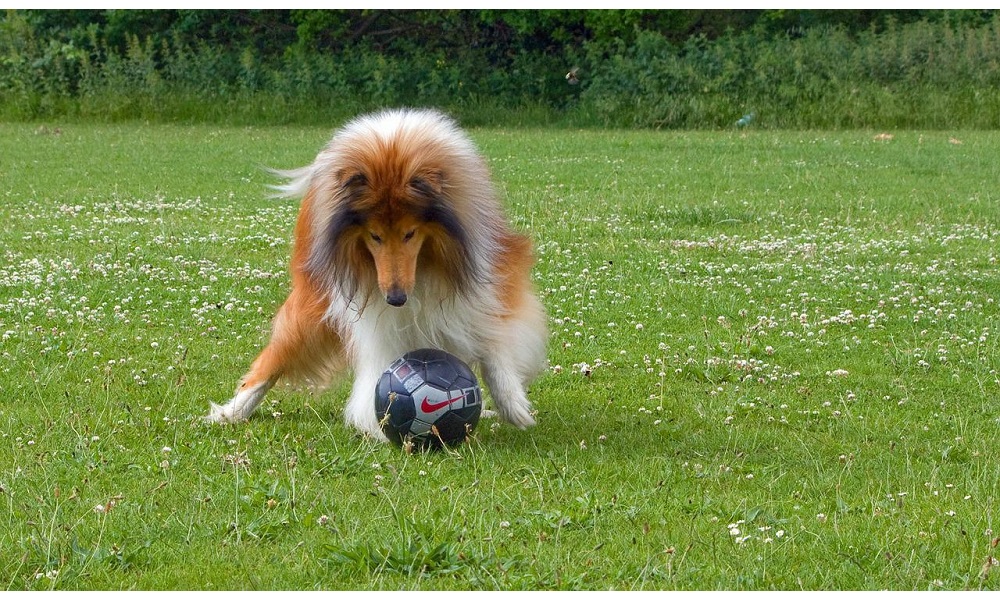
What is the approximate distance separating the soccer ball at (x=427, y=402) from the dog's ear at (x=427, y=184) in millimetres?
783

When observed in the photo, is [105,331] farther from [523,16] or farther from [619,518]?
[523,16]

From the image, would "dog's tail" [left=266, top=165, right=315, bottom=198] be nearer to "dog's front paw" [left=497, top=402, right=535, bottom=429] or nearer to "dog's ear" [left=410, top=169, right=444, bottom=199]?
"dog's ear" [left=410, top=169, right=444, bottom=199]

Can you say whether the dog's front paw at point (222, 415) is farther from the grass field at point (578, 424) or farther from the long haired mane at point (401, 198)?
the long haired mane at point (401, 198)

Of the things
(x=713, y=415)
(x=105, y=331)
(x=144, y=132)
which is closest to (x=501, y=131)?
(x=144, y=132)

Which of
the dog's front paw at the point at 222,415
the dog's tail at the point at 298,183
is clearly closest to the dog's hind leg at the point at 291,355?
the dog's front paw at the point at 222,415

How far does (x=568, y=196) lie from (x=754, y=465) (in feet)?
26.8

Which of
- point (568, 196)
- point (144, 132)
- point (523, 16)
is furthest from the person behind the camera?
point (523, 16)

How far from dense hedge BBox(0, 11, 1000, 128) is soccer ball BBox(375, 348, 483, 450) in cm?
1710

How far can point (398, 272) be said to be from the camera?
4.86 metres

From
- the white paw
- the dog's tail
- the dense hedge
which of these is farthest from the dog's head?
the dense hedge

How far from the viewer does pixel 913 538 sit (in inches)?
160

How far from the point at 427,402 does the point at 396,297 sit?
A: 51 centimetres

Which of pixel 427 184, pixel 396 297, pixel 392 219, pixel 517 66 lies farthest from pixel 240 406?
pixel 517 66

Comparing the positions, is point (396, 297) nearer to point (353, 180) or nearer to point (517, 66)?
point (353, 180)
